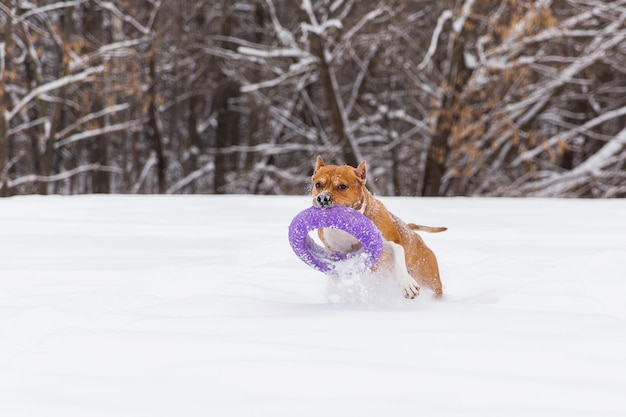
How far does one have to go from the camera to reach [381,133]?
554 inches

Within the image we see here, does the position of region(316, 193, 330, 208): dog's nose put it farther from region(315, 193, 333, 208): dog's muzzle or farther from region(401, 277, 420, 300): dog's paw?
region(401, 277, 420, 300): dog's paw

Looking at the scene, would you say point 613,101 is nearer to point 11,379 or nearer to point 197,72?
point 197,72

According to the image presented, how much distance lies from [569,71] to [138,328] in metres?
10.5

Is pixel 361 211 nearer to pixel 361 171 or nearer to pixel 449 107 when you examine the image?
pixel 361 171

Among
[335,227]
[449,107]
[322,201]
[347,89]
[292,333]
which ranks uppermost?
[322,201]

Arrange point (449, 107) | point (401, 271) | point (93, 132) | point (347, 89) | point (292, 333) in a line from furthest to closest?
point (347, 89) < point (93, 132) < point (449, 107) < point (401, 271) < point (292, 333)

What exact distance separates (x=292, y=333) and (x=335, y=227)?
29.5 inches

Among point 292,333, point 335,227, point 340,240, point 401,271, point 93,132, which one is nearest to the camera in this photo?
point 292,333

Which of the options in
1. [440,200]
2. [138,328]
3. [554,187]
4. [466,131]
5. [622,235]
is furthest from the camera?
[554,187]

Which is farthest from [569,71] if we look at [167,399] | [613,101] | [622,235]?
[167,399]

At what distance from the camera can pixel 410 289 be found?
3.17 meters

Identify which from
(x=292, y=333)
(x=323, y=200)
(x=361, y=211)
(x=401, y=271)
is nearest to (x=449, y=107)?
(x=361, y=211)

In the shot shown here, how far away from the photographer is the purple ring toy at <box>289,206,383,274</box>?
3086 mm

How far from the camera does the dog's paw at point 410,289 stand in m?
3.16
